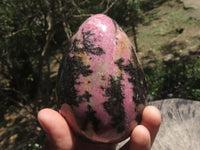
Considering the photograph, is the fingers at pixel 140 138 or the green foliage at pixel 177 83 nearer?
the fingers at pixel 140 138

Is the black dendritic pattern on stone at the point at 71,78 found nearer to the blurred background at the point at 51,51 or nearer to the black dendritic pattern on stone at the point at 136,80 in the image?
the black dendritic pattern on stone at the point at 136,80

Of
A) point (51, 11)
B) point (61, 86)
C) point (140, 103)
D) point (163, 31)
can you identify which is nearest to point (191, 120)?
point (140, 103)

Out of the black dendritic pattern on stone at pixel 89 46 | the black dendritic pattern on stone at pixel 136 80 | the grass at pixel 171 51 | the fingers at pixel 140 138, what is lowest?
the grass at pixel 171 51

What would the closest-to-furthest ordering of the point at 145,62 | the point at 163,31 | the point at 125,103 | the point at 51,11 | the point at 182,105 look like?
the point at 125,103
the point at 182,105
the point at 51,11
the point at 145,62
the point at 163,31

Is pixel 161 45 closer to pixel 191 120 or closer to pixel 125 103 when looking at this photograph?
pixel 191 120

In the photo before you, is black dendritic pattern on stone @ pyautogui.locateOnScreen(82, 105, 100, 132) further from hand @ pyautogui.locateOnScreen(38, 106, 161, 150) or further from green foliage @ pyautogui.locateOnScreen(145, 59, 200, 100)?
green foliage @ pyautogui.locateOnScreen(145, 59, 200, 100)

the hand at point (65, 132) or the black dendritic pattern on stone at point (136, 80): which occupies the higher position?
the black dendritic pattern on stone at point (136, 80)

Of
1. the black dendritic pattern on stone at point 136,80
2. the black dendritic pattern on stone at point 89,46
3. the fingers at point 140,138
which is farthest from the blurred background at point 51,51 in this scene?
the fingers at point 140,138
